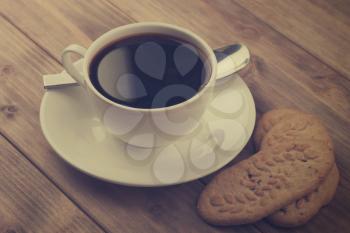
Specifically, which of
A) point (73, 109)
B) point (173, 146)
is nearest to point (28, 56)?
point (73, 109)

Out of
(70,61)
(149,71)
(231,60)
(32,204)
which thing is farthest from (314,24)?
(32,204)

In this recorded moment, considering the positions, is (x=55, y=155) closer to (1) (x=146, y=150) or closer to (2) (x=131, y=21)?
(1) (x=146, y=150)

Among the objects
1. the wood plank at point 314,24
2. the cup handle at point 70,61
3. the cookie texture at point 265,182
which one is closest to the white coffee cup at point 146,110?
the cup handle at point 70,61

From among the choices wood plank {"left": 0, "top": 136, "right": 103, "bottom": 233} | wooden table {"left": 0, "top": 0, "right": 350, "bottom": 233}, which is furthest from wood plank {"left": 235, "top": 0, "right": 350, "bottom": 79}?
wood plank {"left": 0, "top": 136, "right": 103, "bottom": 233}

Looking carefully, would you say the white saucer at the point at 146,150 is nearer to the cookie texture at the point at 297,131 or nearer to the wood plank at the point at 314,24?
the cookie texture at the point at 297,131

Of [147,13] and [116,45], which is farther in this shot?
[147,13]

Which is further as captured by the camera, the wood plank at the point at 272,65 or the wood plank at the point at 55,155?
the wood plank at the point at 272,65

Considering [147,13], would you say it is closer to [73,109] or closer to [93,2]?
[93,2]
